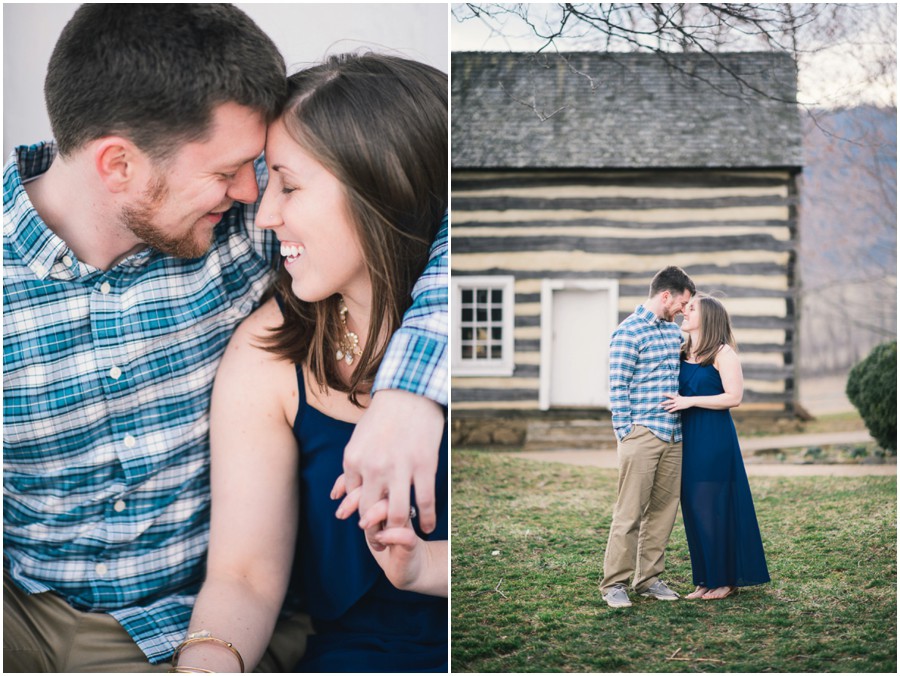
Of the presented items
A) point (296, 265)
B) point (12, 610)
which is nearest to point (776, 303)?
point (296, 265)

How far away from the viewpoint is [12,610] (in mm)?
3100

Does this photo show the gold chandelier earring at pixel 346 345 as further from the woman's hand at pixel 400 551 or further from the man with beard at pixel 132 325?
the woman's hand at pixel 400 551

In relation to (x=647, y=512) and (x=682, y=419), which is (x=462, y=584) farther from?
(x=682, y=419)

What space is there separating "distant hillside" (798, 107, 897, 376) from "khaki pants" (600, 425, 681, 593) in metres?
0.66

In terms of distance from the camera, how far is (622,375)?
3121 millimetres

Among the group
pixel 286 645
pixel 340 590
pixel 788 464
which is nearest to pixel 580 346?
pixel 788 464

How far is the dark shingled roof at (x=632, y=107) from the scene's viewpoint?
10.5 ft

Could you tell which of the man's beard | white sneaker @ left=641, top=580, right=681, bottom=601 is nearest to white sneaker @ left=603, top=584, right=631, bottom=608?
white sneaker @ left=641, top=580, right=681, bottom=601

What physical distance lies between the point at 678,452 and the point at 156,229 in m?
1.94

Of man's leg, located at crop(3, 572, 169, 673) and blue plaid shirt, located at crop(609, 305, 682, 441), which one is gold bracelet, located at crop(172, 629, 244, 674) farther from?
blue plaid shirt, located at crop(609, 305, 682, 441)

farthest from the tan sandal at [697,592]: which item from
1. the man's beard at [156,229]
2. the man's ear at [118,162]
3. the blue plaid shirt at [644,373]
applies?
the man's ear at [118,162]

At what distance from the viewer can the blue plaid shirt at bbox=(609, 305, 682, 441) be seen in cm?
306

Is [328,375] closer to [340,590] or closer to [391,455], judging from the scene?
[391,455]

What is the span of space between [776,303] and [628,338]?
0.60m
